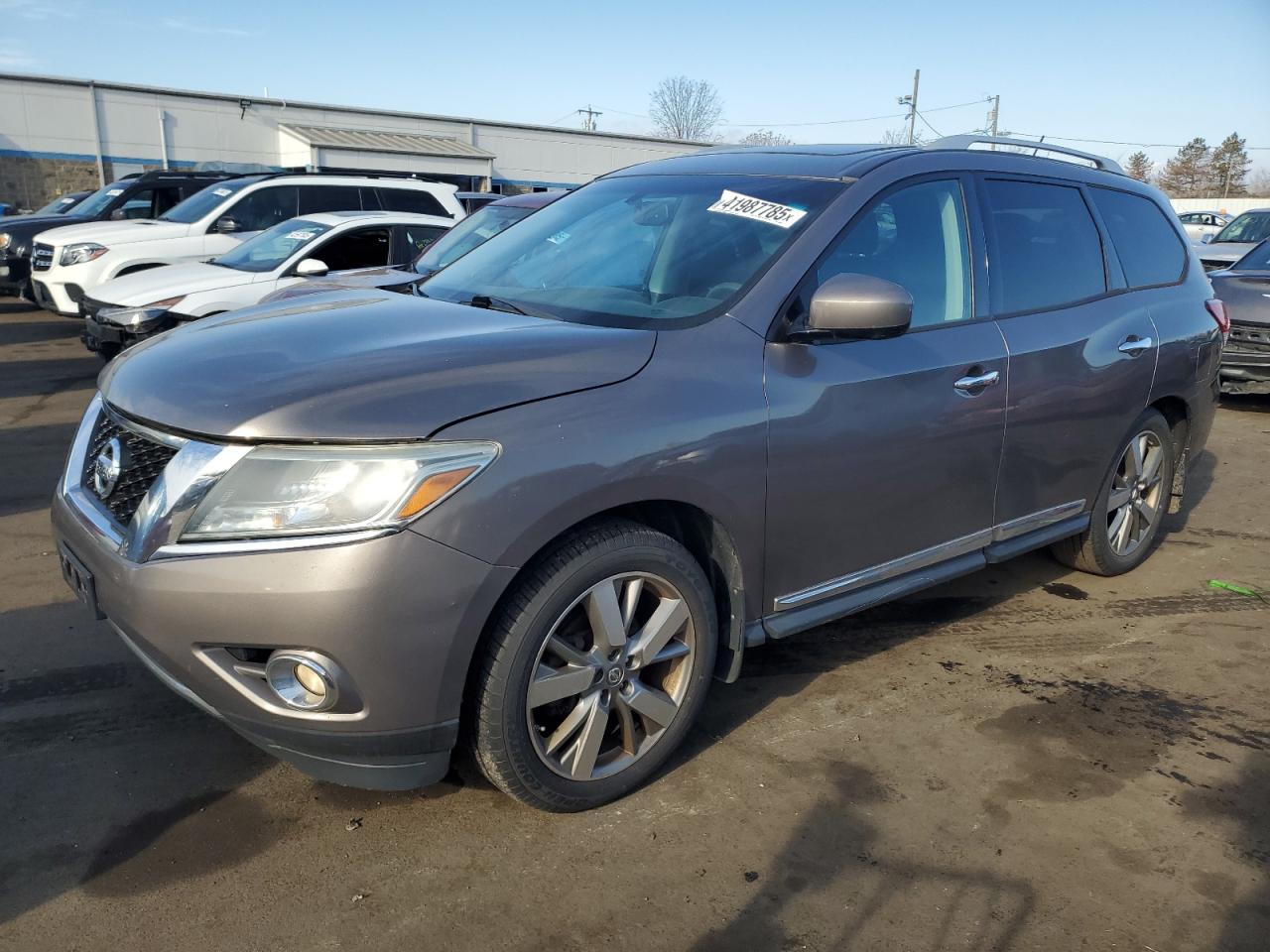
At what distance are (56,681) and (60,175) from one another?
3333cm

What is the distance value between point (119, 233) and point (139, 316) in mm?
3822

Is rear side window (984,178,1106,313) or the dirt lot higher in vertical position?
rear side window (984,178,1106,313)

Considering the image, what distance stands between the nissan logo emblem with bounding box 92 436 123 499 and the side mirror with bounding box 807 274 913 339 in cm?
196

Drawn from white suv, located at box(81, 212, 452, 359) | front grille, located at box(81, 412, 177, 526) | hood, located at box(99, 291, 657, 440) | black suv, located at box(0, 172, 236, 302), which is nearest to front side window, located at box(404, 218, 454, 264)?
white suv, located at box(81, 212, 452, 359)

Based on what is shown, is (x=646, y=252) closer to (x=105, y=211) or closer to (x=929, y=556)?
(x=929, y=556)

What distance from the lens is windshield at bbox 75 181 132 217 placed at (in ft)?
44.7

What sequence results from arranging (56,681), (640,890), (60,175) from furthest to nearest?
(60,175) → (56,681) → (640,890)

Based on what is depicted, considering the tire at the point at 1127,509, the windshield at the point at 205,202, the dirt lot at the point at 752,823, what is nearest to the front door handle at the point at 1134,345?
the tire at the point at 1127,509

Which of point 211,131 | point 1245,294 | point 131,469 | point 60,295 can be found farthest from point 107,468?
point 211,131

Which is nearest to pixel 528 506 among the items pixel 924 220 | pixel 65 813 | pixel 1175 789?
pixel 65 813

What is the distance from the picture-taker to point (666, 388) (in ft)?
8.73

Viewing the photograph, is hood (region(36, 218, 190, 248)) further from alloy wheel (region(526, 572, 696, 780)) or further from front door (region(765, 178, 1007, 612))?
alloy wheel (region(526, 572, 696, 780))

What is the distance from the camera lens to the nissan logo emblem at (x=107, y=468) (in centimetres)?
259

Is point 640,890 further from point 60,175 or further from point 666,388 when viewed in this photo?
point 60,175
